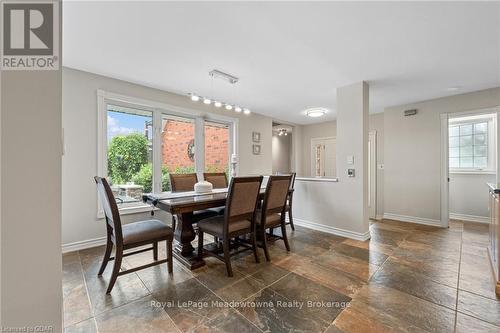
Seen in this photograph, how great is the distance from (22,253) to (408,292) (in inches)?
100

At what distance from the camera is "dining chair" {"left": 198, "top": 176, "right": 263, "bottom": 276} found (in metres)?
2.10

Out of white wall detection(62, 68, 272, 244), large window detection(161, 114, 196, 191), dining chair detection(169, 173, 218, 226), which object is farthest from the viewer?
large window detection(161, 114, 196, 191)

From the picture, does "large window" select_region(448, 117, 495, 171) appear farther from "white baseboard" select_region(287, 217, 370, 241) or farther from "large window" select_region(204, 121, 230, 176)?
"large window" select_region(204, 121, 230, 176)

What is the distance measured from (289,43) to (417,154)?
11.7 feet

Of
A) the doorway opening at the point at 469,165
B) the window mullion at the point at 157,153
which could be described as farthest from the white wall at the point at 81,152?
the doorway opening at the point at 469,165

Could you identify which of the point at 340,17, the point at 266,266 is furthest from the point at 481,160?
the point at 266,266

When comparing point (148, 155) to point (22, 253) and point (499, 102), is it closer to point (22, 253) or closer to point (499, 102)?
point (22, 253)

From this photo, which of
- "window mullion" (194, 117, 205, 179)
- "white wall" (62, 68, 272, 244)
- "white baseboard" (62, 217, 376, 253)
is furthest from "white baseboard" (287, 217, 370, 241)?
"white wall" (62, 68, 272, 244)

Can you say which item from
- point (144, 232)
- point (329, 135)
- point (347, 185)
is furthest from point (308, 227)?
point (329, 135)

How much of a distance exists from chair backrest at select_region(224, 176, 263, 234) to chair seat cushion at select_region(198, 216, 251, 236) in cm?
6

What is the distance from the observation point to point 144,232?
199 centimetres

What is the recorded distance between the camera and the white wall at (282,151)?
643 centimetres

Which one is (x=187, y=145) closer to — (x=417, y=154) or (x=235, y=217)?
(x=235, y=217)

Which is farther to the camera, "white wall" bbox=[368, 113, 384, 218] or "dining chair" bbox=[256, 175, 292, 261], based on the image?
"white wall" bbox=[368, 113, 384, 218]
